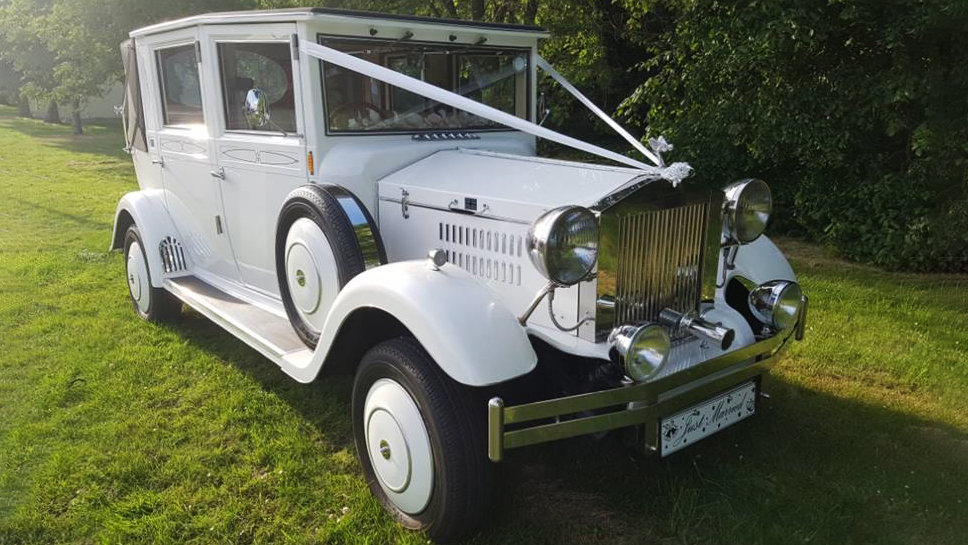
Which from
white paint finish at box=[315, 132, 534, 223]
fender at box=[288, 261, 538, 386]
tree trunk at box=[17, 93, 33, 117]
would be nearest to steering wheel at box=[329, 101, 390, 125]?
white paint finish at box=[315, 132, 534, 223]

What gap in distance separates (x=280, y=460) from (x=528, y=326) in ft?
4.77

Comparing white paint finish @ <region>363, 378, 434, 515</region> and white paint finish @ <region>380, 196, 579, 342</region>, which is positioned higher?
white paint finish @ <region>380, 196, 579, 342</region>

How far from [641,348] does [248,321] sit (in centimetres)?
251

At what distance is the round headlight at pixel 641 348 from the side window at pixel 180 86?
3.26 metres

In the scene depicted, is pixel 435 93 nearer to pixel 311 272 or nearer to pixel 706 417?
pixel 311 272

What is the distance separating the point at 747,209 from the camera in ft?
10.4

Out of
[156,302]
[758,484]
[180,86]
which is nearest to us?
[758,484]

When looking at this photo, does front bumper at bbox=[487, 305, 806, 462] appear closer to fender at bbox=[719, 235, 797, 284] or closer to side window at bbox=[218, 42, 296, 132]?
fender at bbox=[719, 235, 797, 284]

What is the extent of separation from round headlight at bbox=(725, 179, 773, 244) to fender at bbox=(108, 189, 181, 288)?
12.8 feet

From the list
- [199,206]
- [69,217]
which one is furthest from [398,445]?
[69,217]

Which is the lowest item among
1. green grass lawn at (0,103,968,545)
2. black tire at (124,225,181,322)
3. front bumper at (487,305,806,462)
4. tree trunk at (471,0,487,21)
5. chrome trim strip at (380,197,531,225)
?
green grass lawn at (0,103,968,545)

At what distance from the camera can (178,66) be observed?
461cm

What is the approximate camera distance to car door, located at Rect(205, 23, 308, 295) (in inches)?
146

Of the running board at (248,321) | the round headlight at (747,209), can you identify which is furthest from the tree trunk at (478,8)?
the round headlight at (747,209)
